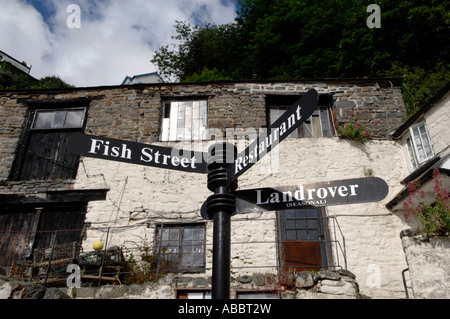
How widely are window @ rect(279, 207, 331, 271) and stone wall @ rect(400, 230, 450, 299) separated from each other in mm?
2474

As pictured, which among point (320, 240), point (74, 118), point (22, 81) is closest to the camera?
point (320, 240)

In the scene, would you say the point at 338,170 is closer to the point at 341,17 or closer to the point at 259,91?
the point at 259,91

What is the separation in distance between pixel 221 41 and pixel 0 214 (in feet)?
50.6

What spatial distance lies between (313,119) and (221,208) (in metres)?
8.38

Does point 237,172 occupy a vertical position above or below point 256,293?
above

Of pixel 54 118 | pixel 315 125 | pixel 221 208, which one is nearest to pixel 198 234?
pixel 315 125

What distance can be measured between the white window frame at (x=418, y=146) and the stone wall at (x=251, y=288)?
3980mm

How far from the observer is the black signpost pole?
283 centimetres

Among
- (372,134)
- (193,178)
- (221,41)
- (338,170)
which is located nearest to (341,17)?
(221,41)

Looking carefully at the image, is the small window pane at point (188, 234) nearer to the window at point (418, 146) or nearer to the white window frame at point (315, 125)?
the white window frame at point (315, 125)

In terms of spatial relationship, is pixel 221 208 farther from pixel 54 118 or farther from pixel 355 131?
pixel 54 118

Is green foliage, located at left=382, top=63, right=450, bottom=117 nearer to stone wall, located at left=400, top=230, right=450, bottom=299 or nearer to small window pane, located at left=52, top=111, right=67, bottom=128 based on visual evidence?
stone wall, located at left=400, top=230, right=450, bottom=299

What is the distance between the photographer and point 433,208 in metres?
7.00
